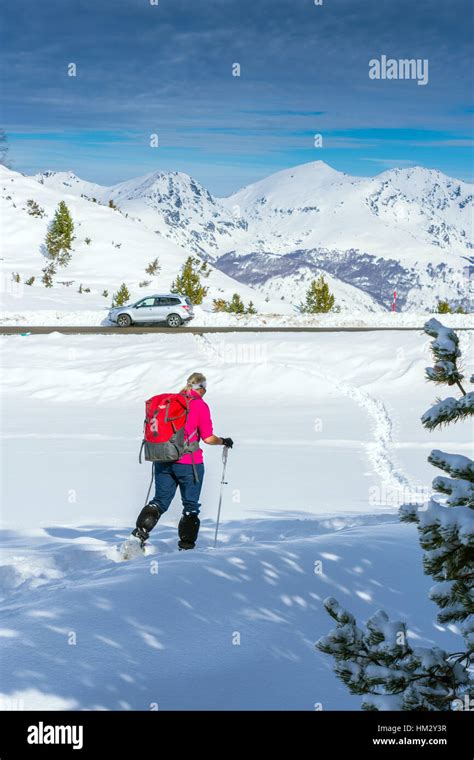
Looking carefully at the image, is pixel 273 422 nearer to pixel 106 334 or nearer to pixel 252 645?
pixel 106 334

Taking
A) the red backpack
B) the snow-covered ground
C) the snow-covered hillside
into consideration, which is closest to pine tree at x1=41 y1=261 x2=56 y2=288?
the snow-covered hillside

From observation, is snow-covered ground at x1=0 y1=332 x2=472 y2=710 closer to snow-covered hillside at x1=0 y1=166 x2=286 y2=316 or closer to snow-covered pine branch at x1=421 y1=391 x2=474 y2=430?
snow-covered pine branch at x1=421 y1=391 x2=474 y2=430

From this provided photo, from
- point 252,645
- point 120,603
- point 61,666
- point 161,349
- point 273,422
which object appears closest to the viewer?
point 61,666

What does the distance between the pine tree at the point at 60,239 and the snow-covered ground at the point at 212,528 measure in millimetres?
25857

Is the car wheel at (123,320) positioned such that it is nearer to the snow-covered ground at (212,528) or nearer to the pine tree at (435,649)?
the snow-covered ground at (212,528)

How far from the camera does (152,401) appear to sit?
26.2 ft

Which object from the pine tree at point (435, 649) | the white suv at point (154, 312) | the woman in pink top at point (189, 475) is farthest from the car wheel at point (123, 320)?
the pine tree at point (435, 649)

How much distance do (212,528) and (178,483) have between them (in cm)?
197

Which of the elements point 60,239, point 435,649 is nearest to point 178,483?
point 435,649

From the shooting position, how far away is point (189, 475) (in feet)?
27.0

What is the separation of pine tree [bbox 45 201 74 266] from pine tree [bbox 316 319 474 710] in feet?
160

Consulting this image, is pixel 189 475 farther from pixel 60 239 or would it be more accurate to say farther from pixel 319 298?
pixel 60 239

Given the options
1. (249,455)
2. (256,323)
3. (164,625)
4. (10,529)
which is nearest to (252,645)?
(164,625)
